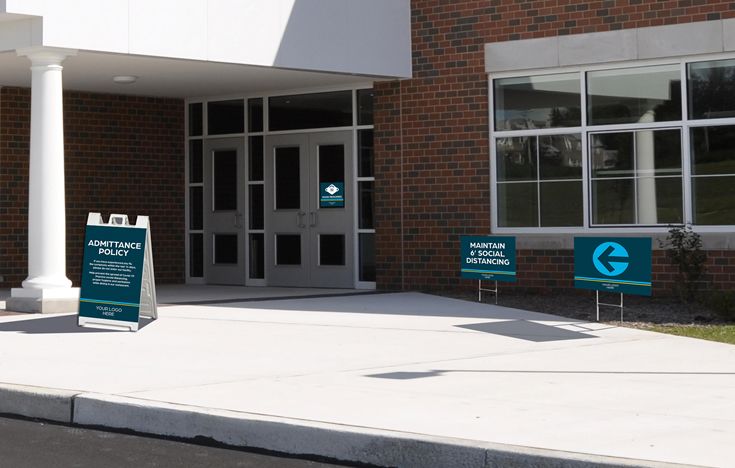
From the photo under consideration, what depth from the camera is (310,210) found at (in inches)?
781

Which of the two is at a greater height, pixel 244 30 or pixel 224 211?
pixel 244 30

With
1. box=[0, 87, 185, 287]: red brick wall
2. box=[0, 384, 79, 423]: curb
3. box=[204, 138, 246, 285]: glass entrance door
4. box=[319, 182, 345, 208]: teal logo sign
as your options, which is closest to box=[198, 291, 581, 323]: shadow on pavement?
box=[319, 182, 345, 208]: teal logo sign

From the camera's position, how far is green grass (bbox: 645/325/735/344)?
39.4 ft

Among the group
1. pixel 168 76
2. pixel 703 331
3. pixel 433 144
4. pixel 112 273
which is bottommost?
pixel 703 331

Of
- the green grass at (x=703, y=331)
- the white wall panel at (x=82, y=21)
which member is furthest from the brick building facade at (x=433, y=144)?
the green grass at (x=703, y=331)

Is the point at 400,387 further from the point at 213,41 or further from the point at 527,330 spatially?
the point at 213,41

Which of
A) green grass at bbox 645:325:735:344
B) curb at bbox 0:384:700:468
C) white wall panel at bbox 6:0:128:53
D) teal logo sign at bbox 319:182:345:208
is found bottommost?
curb at bbox 0:384:700:468

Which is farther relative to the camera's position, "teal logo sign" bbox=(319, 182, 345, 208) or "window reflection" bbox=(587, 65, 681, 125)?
"teal logo sign" bbox=(319, 182, 345, 208)

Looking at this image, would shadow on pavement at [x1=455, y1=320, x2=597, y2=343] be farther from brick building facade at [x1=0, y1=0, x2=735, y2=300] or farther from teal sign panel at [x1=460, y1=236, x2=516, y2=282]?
brick building facade at [x1=0, y1=0, x2=735, y2=300]

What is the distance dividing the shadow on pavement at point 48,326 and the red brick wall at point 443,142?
5789mm

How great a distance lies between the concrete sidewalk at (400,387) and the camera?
6645 millimetres

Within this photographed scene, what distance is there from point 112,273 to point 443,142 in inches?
275

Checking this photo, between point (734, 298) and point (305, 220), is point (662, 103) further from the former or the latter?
point (305, 220)

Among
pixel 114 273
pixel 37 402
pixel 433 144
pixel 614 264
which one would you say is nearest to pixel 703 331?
pixel 614 264
